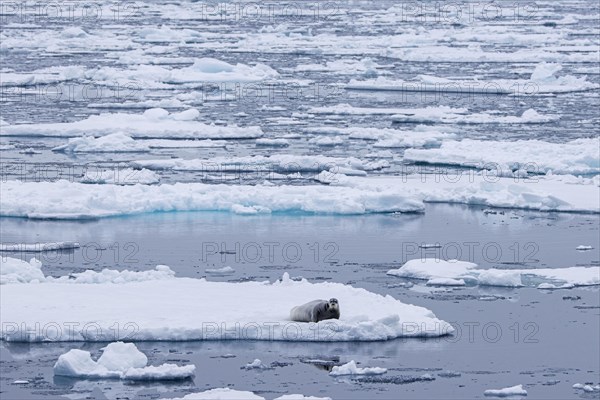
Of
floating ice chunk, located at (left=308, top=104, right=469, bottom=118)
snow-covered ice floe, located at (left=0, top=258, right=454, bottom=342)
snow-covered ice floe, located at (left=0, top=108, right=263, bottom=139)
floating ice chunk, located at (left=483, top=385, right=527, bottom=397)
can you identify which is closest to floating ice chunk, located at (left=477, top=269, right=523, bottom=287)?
snow-covered ice floe, located at (left=0, top=258, right=454, bottom=342)

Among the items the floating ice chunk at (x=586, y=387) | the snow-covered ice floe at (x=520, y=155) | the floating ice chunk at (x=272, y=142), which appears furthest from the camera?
the floating ice chunk at (x=272, y=142)

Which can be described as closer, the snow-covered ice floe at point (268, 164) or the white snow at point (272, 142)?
the snow-covered ice floe at point (268, 164)

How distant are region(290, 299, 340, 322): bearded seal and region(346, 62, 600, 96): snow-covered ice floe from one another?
15.3 m

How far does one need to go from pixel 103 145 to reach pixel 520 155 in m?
5.15

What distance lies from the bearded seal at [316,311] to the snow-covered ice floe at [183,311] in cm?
6

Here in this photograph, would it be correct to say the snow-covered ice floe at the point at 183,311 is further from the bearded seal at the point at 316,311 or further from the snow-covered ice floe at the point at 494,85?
the snow-covered ice floe at the point at 494,85

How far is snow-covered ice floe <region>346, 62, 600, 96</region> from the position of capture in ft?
75.9

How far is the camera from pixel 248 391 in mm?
6875

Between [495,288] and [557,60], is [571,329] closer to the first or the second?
[495,288]

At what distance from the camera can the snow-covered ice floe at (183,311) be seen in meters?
7.82

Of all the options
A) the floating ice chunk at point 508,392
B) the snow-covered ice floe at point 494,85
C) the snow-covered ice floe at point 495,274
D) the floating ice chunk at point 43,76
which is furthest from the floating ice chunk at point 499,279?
the floating ice chunk at point 43,76

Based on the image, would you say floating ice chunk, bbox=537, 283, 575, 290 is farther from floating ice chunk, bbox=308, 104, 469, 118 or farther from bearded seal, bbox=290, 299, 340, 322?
floating ice chunk, bbox=308, 104, 469, 118

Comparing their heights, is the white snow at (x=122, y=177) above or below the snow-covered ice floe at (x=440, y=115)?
below

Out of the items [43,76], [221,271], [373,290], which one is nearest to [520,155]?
[221,271]
